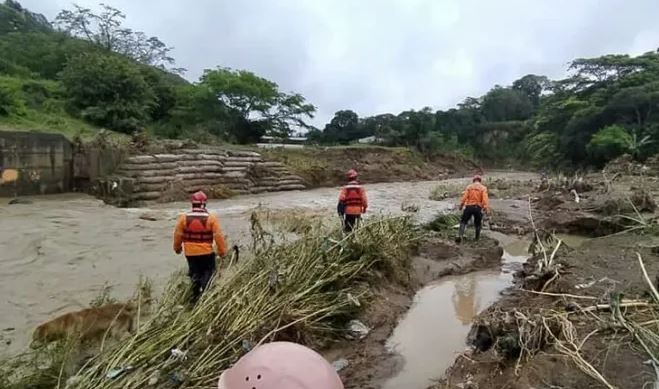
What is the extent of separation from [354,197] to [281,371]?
803 cm

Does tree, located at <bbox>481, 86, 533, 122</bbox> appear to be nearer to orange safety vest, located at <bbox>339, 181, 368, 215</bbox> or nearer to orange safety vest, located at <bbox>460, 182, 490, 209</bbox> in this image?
orange safety vest, located at <bbox>460, 182, 490, 209</bbox>

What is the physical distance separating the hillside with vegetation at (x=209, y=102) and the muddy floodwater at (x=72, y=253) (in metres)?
7.68

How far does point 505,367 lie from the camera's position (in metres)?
4.96

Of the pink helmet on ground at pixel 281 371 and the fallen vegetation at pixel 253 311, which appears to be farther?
the fallen vegetation at pixel 253 311

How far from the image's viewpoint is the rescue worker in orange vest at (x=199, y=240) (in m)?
6.38

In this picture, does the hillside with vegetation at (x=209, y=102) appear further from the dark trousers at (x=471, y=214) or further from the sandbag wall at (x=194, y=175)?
the dark trousers at (x=471, y=214)

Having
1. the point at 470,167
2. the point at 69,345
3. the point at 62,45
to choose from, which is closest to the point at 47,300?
the point at 69,345

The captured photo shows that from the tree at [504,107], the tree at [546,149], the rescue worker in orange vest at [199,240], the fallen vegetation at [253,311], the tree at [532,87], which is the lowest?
the fallen vegetation at [253,311]

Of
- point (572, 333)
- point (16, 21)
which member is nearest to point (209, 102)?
point (16, 21)

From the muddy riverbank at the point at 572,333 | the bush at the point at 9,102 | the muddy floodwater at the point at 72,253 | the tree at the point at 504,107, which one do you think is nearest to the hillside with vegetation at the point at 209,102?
the bush at the point at 9,102

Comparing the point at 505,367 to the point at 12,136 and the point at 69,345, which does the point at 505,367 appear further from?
the point at 12,136

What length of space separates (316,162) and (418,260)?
75.0ft

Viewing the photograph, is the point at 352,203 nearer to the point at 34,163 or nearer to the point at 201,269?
the point at 201,269

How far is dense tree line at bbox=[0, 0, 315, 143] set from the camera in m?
26.1
